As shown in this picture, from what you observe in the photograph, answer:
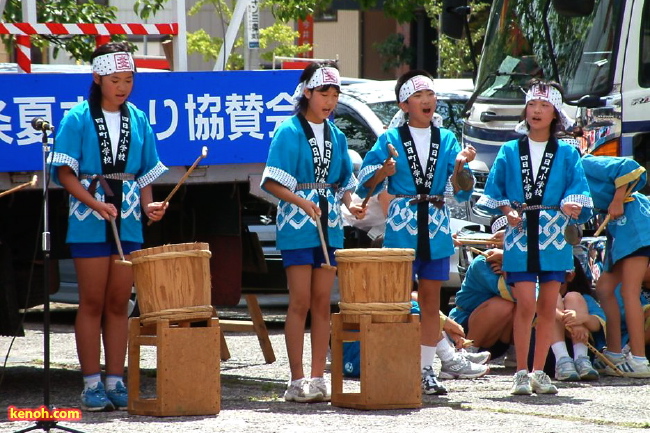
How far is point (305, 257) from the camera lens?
6680 millimetres

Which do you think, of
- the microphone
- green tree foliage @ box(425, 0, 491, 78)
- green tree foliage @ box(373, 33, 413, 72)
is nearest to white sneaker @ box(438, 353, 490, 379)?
the microphone

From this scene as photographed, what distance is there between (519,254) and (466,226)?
2.71m

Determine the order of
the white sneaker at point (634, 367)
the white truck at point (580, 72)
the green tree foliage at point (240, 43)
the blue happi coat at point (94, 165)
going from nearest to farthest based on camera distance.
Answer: the blue happi coat at point (94, 165), the white sneaker at point (634, 367), the white truck at point (580, 72), the green tree foliage at point (240, 43)

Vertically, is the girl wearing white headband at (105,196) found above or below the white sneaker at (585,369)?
above

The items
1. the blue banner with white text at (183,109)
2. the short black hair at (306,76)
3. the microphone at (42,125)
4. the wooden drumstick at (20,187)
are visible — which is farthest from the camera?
the short black hair at (306,76)

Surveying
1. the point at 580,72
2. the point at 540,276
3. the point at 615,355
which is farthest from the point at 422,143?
the point at 580,72

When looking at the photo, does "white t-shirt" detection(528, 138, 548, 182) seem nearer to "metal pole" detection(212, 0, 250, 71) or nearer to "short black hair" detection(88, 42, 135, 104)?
"metal pole" detection(212, 0, 250, 71)

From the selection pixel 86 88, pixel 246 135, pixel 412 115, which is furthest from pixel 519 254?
pixel 86 88

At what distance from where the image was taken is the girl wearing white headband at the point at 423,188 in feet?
22.9

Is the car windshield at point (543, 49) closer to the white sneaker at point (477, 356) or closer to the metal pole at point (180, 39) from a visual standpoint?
the white sneaker at point (477, 356)

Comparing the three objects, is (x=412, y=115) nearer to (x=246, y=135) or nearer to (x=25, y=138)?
(x=246, y=135)

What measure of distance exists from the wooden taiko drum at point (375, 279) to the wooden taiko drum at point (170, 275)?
72cm

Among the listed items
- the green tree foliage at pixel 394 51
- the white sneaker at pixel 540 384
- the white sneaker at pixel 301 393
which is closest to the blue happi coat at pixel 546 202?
the white sneaker at pixel 540 384

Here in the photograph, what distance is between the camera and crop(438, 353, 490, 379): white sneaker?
25.6ft
